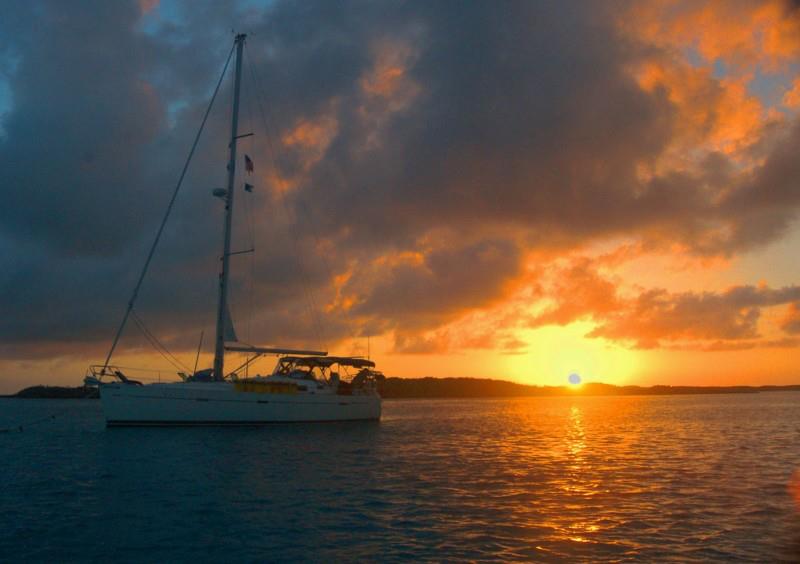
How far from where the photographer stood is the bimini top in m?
52.0

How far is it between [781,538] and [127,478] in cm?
2357

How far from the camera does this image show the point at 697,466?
28859 mm

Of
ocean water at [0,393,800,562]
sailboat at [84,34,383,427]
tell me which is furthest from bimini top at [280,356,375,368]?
ocean water at [0,393,800,562]

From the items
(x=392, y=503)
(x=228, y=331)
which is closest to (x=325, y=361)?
(x=228, y=331)

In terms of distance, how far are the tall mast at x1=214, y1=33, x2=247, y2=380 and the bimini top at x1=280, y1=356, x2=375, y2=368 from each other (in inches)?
280

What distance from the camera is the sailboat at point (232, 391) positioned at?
42094mm

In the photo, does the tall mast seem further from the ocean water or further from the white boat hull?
the ocean water

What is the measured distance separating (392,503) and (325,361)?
3451 cm

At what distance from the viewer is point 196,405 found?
4284 cm

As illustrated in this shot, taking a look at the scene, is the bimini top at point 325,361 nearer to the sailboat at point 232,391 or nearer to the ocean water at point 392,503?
the sailboat at point 232,391

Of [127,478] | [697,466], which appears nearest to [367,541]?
[127,478]

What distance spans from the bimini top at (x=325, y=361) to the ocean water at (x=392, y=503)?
1451cm

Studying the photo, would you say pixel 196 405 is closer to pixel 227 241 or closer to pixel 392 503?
pixel 227 241

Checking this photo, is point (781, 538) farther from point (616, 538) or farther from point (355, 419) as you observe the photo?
point (355, 419)
